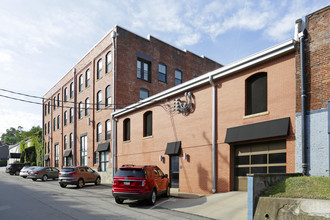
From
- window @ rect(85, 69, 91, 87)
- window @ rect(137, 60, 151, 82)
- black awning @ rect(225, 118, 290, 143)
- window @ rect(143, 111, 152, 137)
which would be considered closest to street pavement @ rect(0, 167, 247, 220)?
black awning @ rect(225, 118, 290, 143)

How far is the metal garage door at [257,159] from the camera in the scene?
40.8 feet

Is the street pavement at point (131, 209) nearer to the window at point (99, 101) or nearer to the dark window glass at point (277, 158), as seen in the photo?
the dark window glass at point (277, 158)

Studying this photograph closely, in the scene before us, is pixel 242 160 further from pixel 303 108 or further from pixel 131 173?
pixel 131 173

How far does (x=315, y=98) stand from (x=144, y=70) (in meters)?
21.0

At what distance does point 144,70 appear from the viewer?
30.3m

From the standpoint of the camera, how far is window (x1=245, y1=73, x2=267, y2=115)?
1359cm

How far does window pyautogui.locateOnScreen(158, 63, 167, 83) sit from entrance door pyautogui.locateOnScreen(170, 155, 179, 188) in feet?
47.3

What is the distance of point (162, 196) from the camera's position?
1507cm

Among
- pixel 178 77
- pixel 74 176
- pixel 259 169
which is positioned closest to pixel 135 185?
pixel 259 169

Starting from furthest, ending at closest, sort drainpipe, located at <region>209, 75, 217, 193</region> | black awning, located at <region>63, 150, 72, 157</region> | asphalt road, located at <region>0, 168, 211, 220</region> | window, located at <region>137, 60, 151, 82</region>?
black awning, located at <region>63, 150, 72, 157</region> → window, located at <region>137, 60, 151, 82</region> → drainpipe, located at <region>209, 75, 217, 193</region> → asphalt road, located at <region>0, 168, 211, 220</region>

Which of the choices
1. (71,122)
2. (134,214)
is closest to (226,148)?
(134,214)

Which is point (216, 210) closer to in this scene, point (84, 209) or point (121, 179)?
point (121, 179)

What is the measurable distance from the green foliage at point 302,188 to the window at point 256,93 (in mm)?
4353

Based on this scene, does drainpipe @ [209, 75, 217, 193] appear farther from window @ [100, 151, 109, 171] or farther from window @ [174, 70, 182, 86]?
window @ [174, 70, 182, 86]
